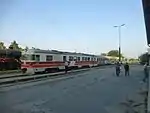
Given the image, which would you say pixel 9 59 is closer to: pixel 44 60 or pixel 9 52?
pixel 9 52

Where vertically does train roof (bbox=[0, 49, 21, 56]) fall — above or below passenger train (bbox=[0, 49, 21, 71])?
above

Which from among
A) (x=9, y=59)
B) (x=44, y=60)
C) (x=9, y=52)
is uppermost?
(x=9, y=52)

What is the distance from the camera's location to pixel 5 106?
43.8 feet

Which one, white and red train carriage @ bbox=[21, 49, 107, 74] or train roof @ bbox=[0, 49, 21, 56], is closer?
white and red train carriage @ bbox=[21, 49, 107, 74]

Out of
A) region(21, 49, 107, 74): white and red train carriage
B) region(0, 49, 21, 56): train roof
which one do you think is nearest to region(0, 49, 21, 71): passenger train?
region(0, 49, 21, 56): train roof

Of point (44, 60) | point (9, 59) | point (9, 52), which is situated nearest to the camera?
point (44, 60)

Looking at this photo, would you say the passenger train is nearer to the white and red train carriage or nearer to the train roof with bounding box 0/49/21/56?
the train roof with bounding box 0/49/21/56

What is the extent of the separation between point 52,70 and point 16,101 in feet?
86.5

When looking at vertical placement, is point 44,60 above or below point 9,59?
below

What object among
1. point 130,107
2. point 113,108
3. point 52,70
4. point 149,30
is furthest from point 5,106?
point 52,70

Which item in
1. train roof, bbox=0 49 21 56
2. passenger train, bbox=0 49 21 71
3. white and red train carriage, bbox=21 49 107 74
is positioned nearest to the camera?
white and red train carriage, bbox=21 49 107 74

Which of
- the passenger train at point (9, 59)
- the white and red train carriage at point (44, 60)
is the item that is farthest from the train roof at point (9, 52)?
the white and red train carriage at point (44, 60)

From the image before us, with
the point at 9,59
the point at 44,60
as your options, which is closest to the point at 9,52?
the point at 9,59

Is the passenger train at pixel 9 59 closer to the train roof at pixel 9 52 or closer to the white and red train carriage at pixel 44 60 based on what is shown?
the train roof at pixel 9 52
